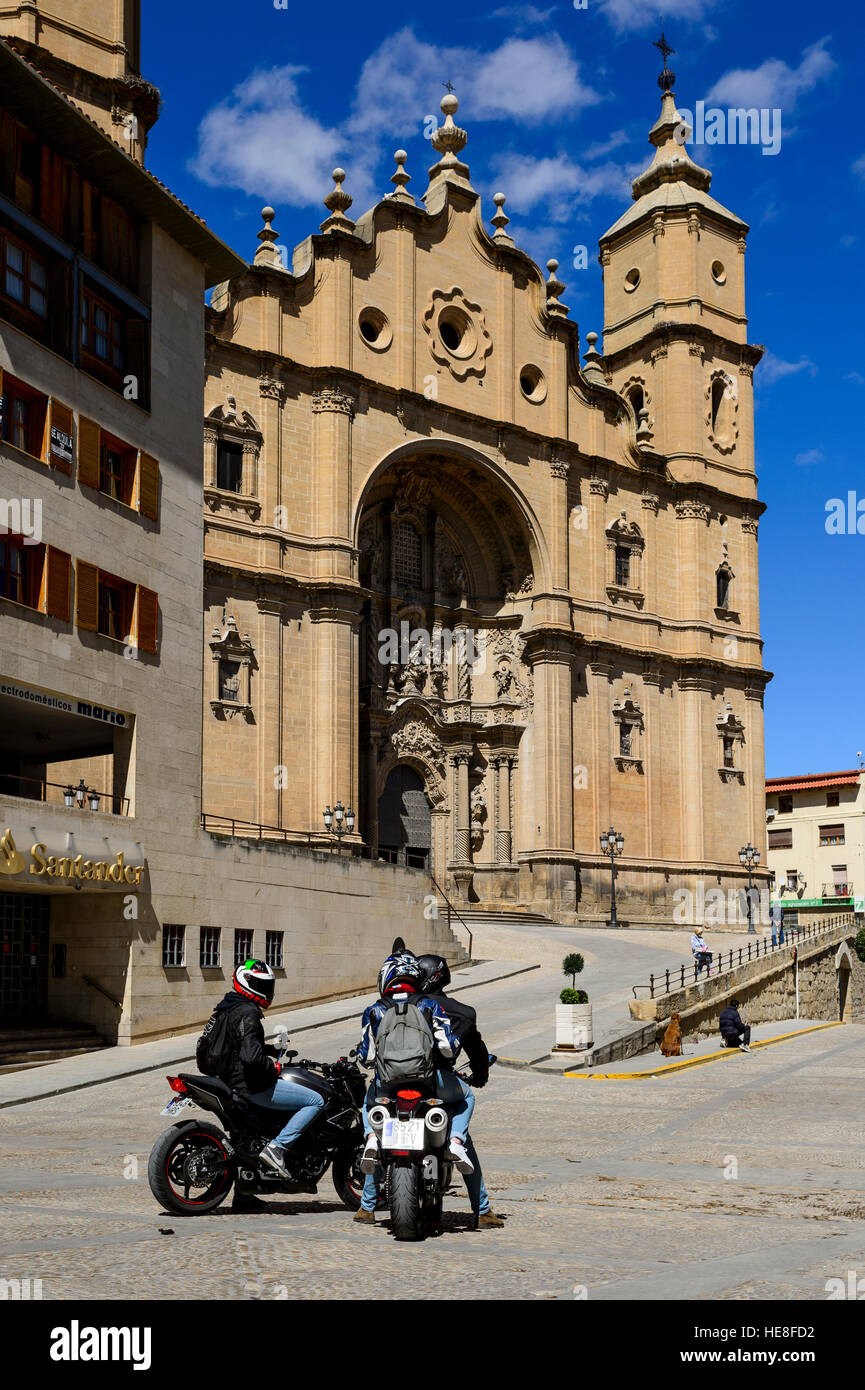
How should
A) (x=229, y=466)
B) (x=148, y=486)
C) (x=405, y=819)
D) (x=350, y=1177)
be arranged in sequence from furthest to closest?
(x=405, y=819) < (x=229, y=466) < (x=148, y=486) < (x=350, y=1177)

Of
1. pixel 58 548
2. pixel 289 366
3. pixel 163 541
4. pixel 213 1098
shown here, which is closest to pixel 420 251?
pixel 289 366

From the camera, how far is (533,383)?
55531mm

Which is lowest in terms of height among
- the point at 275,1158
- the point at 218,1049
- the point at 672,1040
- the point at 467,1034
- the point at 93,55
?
the point at 672,1040

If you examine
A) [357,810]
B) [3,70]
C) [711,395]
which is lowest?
[357,810]

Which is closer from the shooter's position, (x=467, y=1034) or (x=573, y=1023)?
(x=467, y=1034)

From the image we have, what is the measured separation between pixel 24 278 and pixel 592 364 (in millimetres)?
36728

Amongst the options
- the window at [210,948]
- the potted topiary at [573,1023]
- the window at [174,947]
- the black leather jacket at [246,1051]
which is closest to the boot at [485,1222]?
the black leather jacket at [246,1051]

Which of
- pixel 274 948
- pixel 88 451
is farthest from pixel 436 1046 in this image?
pixel 274 948

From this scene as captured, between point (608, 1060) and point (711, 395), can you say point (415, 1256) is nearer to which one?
point (608, 1060)

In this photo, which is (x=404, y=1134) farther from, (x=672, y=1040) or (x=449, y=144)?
(x=449, y=144)

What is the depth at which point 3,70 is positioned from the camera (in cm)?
2588

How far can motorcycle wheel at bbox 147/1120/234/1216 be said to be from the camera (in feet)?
33.2

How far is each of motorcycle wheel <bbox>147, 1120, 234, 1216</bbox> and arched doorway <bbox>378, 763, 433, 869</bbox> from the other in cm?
4047

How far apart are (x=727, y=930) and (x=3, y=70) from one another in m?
40.2
